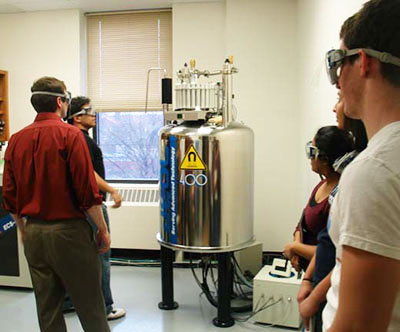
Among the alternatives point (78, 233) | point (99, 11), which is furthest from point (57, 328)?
point (99, 11)

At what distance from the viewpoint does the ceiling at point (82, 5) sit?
12.3 feet

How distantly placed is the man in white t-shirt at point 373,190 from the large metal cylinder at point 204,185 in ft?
5.57

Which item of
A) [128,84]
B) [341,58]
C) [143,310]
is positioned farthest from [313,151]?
[128,84]

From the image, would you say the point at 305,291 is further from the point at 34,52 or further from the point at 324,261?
the point at 34,52

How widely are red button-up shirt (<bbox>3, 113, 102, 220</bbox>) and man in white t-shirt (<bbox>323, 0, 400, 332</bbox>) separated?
4.32ft

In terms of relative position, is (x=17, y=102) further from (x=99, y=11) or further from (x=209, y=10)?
(x=209, y=10)

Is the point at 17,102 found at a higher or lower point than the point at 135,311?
higher

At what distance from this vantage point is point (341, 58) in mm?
760

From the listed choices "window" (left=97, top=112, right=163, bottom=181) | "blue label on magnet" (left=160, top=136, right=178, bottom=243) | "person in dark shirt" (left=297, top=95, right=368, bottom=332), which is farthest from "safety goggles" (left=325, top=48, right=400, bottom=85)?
"window" (left=97, top=112, right=163, bottom=181)

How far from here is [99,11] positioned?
13.3 ft

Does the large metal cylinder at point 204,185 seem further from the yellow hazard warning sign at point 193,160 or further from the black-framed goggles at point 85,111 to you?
the black-framed goggles at point 85,111

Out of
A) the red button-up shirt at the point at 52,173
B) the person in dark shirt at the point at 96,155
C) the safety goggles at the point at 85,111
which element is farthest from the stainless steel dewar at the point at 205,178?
the red button-up shirt at the point at 52,173

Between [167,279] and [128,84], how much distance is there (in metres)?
2.12

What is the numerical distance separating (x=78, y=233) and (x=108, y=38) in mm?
2820
